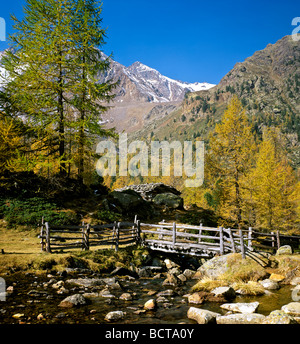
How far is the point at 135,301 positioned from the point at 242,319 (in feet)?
11.8

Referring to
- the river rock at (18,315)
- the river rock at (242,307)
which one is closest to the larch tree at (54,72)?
the river rock at (18,315)

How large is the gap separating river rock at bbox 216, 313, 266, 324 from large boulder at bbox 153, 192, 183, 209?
22.4m

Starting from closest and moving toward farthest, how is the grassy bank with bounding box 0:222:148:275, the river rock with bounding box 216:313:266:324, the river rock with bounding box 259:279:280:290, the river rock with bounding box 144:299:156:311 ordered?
the river rock with bounding box 216:313:266:324, the river rock with bounding box 144:299:156:311, the river rock with bounding box 259:279:280:290, the grassy bank with bounding box 0:222:148:275

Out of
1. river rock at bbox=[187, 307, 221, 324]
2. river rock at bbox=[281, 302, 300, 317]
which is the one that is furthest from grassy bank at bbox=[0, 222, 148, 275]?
river rock at bbox=[281, 302, 300, 317]

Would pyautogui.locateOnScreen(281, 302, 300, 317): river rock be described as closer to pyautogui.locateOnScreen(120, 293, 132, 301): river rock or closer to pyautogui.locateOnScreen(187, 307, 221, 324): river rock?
pyautogui.locateOnScreen(187, 307, 221, 324): river rock

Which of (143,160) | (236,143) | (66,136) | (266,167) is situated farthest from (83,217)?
(143,160)

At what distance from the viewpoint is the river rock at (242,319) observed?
6.11 metres

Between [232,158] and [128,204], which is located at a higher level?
[232,158]

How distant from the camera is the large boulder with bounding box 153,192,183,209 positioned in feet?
95.4

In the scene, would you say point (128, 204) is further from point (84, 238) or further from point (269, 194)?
point (269, 194)

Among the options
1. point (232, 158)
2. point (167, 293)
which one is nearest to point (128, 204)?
point (232, 158)

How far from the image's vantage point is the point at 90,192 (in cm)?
2455

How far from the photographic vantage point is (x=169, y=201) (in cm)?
2972
